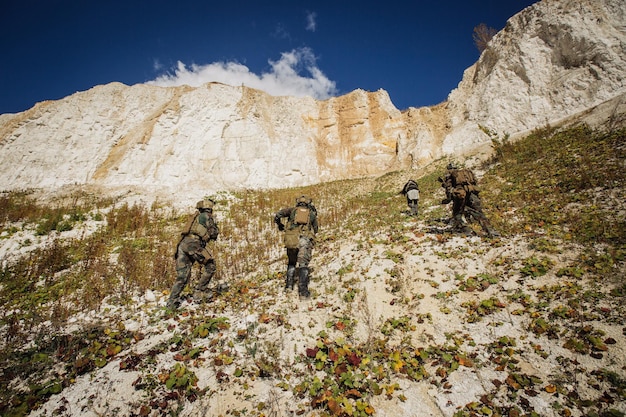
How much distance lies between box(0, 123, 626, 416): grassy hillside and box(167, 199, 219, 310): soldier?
50cm

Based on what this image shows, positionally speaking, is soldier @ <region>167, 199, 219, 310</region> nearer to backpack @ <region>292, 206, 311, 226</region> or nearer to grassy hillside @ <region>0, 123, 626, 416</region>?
grassy hillside @ <region>0, 123, 626, 416</region>

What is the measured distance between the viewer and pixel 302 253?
6.59 meters

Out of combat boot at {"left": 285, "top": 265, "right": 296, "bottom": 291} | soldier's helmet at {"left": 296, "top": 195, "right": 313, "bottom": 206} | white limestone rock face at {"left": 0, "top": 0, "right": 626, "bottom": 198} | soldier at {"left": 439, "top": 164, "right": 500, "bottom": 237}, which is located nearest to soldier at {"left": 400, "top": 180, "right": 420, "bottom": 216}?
soldier at {"left": 439, "top": 164, "right": 500, "bottom": 237}

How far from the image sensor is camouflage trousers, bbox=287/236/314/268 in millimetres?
6484

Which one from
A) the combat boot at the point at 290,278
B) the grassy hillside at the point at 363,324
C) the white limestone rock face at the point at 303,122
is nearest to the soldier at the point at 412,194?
the grassy hillside at the point at 363,324

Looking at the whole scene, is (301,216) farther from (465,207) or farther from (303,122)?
(303,122)

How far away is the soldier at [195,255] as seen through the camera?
643 cm

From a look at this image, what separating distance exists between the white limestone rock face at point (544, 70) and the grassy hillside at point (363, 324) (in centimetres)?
1166

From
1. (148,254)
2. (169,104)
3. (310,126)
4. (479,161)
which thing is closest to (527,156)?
(479,161)

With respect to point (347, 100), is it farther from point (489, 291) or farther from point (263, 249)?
point (489, 291)

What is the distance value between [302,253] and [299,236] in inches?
16.1

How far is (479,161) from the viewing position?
1858 centimetres

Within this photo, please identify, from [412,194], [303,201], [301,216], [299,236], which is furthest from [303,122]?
[299,236]

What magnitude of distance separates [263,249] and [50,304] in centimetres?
580
